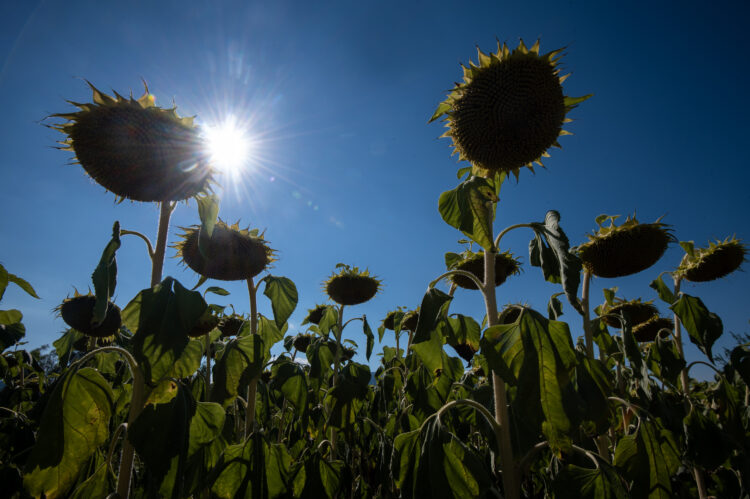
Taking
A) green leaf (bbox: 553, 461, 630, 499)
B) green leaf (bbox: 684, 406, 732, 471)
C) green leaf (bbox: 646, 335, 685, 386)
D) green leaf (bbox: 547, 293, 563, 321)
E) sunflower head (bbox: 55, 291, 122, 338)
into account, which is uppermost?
sunflower head (bbox: 55, 291, 122, 338)

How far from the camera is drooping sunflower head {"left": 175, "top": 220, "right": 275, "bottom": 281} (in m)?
2.60

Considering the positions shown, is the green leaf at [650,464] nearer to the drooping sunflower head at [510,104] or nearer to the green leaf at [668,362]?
the green leaf at [668,362]

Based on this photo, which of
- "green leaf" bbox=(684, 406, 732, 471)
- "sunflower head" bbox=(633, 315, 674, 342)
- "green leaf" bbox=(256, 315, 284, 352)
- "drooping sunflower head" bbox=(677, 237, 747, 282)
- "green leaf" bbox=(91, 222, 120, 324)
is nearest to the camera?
"green leaf" bbox=(91, 222, 120, 324)

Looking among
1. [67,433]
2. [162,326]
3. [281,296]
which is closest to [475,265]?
[281,296]

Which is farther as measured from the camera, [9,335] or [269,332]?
[9,335]

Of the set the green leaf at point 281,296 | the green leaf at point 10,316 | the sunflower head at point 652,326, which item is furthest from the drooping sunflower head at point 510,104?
the sunflower head at point 652,326

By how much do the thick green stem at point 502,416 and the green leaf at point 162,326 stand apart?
1.62m

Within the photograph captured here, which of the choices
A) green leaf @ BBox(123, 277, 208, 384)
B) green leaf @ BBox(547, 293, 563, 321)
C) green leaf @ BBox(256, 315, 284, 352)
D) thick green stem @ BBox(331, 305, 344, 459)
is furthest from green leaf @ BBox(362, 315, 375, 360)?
green leaf @ BBox(123, 277, 208, 384)

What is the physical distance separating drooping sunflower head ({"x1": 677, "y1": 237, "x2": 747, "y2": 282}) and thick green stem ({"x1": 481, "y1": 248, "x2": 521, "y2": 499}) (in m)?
3.20

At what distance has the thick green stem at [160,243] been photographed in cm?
211

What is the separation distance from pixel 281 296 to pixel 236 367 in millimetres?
622

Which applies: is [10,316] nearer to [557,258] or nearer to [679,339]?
[557,258]

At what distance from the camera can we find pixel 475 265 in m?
3.59

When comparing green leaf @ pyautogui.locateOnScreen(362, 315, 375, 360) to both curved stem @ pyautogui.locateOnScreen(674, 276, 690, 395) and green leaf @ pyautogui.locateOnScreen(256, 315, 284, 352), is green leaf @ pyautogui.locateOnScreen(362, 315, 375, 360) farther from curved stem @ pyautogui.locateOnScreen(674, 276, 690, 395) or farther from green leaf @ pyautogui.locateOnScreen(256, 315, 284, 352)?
curved stem @ pyautogui.locateOnScreen(674, 276, 690, 395)
